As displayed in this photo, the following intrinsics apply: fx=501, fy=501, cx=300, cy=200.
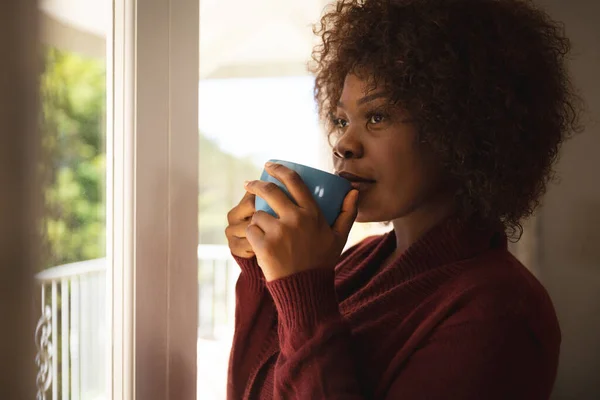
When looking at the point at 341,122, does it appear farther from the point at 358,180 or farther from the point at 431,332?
the point at 431,332

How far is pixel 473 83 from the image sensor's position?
2.35 ft

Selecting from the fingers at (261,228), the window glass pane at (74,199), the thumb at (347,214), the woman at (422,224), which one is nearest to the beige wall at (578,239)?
the woman at (422,224)

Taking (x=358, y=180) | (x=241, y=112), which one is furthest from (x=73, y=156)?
(x=241, y=112)

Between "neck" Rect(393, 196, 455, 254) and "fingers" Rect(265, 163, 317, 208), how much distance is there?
226mm

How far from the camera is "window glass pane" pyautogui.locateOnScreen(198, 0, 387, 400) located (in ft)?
3.38

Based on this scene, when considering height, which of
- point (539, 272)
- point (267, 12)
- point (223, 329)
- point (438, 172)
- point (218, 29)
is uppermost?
Result: point (267, 12)

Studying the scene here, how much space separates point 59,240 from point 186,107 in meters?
0.33

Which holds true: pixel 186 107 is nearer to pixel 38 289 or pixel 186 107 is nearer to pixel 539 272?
pixel 38 289

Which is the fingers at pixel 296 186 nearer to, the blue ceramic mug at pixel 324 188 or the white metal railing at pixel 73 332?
the blue ceramic mug at pixel 324 188

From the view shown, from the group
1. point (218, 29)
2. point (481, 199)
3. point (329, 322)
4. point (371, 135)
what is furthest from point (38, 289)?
point (218, 29)

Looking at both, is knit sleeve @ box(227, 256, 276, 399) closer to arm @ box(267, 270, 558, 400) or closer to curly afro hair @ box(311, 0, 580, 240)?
arm @ box(267, 270, 558, 400)

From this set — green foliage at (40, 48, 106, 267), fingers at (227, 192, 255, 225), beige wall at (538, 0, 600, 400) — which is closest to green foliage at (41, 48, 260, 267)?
green foliage at (40, 48, 106, 267)

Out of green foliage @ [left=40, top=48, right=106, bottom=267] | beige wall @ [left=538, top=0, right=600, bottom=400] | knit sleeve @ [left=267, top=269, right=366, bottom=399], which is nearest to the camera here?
green foliage @ [left=40, top=48, right=106, bottom=267]

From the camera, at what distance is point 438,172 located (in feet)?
2.55
